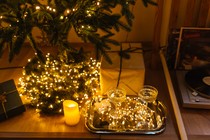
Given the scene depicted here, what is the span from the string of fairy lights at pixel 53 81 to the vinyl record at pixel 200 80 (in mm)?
454

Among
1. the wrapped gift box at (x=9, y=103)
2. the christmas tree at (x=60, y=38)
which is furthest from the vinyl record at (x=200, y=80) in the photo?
the wrapped gift box at (x=9, y=103)

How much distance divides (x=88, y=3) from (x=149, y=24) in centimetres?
63

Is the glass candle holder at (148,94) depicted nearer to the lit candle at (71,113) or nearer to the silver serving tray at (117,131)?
the silver serving tray at (117,131)

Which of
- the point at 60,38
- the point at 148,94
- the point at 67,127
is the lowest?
the point at 67,127

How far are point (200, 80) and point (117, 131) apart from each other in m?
0.44

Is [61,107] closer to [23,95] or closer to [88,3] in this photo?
[23,95]

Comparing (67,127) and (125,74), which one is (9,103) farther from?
(125,74)

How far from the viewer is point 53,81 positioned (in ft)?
3.40

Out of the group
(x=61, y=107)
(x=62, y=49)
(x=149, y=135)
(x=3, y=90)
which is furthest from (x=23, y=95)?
(x=149, y=135)

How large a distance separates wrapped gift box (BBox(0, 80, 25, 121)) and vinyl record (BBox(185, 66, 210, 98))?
73 centimetres

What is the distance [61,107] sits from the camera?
1.06 metres

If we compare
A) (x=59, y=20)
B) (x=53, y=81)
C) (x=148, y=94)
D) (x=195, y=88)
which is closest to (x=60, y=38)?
(x=59, y=20)

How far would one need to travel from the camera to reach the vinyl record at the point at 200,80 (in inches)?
41.8

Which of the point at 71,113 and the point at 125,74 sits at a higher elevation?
the point at 125,74
